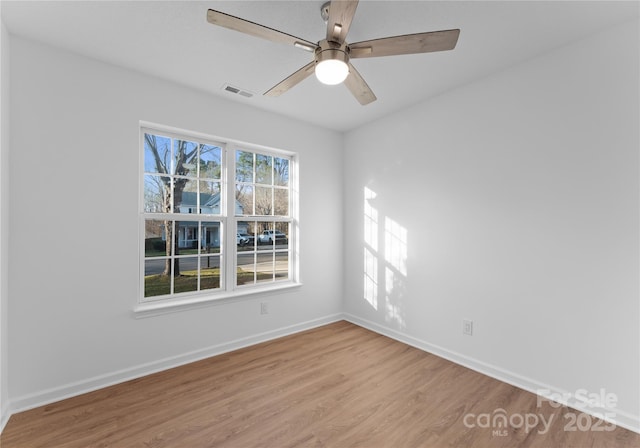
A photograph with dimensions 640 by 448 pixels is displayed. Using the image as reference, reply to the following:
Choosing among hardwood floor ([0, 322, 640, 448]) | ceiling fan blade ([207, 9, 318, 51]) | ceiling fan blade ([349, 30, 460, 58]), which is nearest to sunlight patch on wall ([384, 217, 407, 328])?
hardwood floor ([0, 322, 640, 448])

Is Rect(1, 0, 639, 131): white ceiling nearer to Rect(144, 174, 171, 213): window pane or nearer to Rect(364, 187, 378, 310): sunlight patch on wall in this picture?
Rect(144, 174, 171, 213): window pane

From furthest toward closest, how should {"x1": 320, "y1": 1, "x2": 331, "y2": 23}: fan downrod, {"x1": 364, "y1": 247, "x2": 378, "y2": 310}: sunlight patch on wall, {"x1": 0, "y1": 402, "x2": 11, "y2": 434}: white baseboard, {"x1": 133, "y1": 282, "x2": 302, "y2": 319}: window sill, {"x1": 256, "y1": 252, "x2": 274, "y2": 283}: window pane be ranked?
{"x1": 364, "y1": 247, "x2": 378, "y2": 310}: sunlight patch on wall, {"x1": 256, "y1": 252, "x2": 274, "y2": 283}: window pane, {"x1": 133, "y1": 282, "x2": 302, "y2": 319}: window sill, {"x1": 0, "y1": 402, "x2": 11, "y2": 434}: white baseboard, {"x1": 320, "y1": 1, "x2": 331, "y2": 23}: fan downrod

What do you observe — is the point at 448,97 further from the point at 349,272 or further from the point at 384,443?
the point at 384,443

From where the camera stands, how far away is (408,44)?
5.41 feet

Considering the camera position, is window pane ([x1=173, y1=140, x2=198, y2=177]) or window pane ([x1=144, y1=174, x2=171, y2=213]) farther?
window pane ([x1=173, y1=140, x2=198, y2=177])

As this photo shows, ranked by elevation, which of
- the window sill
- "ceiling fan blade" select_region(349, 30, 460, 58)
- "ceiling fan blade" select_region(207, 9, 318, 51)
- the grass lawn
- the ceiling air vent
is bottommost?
the window sill

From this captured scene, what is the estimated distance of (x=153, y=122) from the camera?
2.72 m

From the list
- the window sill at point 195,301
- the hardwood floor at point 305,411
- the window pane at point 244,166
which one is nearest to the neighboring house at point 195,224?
the window pane at point 244,166

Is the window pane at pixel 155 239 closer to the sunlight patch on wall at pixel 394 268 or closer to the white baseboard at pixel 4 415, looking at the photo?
the white baseboard at pixel 4 415

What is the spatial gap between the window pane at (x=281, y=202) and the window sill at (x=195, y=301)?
0.90 m

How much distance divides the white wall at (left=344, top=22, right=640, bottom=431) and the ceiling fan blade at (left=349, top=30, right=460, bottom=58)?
4.33 feet

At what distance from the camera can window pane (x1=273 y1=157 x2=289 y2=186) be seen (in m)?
3.75

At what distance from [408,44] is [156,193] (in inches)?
98.2

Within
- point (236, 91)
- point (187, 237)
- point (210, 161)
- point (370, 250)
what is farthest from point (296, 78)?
point (370, 250)
